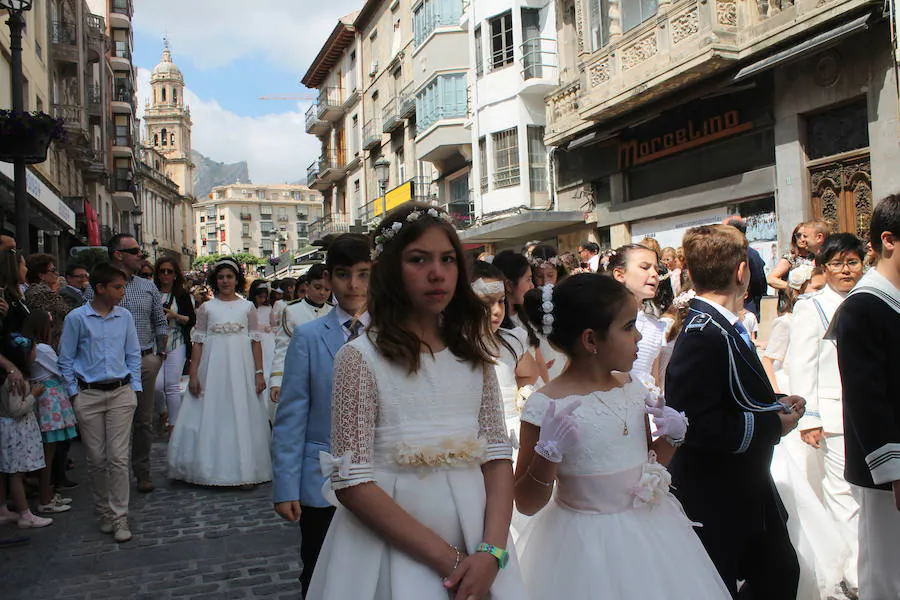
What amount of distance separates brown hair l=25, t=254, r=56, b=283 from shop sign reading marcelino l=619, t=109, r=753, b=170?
12444 mm

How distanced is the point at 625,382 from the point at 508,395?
77.8 inches

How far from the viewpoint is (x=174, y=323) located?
9.72 metres

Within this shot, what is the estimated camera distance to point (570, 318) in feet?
10.4

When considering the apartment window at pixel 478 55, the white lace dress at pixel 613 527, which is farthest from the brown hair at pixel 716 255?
the apartment window at pixel 478 55

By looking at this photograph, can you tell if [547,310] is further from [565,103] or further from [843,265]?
[565,103]

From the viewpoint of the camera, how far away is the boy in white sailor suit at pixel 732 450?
3299 mm

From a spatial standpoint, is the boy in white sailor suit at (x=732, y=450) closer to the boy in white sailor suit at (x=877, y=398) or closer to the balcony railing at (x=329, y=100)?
the boy in white sailor suit at (x=877, y=398)

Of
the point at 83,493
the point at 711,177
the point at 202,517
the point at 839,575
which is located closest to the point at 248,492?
the point at 202,517

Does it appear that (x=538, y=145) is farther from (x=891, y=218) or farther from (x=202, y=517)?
(x=891, y=218)

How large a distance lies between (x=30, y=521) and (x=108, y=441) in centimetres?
101

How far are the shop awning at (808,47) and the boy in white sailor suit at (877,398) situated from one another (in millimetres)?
10146

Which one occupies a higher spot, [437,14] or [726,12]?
[437,14]

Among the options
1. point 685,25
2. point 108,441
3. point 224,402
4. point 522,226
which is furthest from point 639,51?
point 108,441

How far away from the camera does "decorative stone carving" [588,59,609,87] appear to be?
18422 mm
